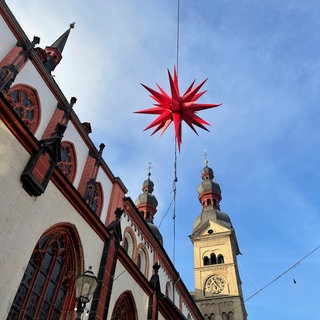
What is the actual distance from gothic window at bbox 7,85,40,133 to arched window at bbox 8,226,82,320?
5131mm

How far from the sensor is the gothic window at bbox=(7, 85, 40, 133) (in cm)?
1376

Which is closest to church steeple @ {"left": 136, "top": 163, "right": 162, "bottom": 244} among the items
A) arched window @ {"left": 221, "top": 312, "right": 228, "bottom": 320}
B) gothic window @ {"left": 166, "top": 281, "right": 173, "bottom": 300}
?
arched window @ {"left": 221, "top": 312, "right": 228, "bottom": 320}

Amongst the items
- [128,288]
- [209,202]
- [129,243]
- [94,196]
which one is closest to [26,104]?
[94,196]

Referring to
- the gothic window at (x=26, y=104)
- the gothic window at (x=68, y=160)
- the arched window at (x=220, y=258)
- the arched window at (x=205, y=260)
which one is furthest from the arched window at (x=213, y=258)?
the gothic window at (x=26, y=104)

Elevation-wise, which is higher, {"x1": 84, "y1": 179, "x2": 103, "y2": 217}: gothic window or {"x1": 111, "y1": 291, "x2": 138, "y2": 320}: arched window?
{"x1": 84, "y1": 179, "x2": 103, "y2": 217}: gothic window

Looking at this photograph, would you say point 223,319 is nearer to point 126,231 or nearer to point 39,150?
point 126,231

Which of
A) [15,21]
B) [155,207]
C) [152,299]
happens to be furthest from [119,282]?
[155,207]

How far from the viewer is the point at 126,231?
62.1 ft

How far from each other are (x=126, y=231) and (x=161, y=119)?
9254 millimetres

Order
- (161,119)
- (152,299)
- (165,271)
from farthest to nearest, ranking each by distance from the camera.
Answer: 1. (165,271)
2. (152,299)
3. (161,119)

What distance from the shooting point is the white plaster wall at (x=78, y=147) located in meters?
16.0

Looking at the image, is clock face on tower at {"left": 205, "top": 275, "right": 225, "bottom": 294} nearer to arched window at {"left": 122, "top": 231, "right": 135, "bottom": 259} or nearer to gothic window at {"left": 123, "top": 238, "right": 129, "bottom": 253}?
arched window at {"left": 122, "top": 231, "right": 135, "bottom": 259}

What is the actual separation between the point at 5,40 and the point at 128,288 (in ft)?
36.5

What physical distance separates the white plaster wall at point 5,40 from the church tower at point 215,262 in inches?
1368
